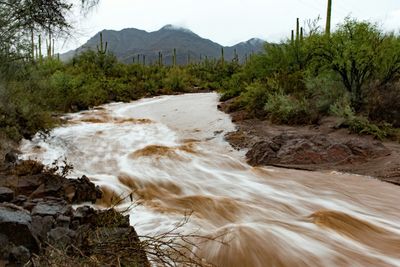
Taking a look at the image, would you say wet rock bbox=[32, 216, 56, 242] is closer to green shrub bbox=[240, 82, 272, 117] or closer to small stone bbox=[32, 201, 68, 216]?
small stone bbox=[32, 201, 68, 216]

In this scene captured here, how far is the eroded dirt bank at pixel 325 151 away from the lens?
24.6 ft

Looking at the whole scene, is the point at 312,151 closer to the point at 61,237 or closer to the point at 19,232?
the point at 61,237

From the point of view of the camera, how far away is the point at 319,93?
11.8m

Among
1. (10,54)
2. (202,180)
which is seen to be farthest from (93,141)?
(202,180)

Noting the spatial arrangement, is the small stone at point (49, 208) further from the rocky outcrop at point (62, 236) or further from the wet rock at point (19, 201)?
the wet rock at point (19, 201)

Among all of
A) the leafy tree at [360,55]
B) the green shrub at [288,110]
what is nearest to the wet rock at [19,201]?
the green shrub at [288,110]

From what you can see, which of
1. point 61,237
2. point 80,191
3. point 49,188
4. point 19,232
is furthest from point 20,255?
point 80,191

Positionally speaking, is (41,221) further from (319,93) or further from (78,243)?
(319,93)

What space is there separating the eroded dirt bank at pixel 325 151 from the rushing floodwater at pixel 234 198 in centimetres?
32

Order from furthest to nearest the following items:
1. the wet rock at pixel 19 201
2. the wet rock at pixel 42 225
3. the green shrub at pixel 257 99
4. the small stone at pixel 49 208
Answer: the green shrub at pixel 257 99 < the wet rock at pixel 19 201 < the small stone at pixel 49 208 < the wet rock at pixel 42 225

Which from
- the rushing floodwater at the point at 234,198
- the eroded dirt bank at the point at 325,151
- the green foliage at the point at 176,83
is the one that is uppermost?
the green foliage at the point at 176,83

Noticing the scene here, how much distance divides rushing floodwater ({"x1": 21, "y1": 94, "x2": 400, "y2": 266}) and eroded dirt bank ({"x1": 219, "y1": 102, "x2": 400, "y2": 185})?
32cm

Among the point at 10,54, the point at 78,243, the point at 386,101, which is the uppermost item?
the point at 10,54

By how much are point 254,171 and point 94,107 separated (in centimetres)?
1124
